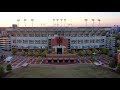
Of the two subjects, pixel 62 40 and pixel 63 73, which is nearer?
pixel 63 73

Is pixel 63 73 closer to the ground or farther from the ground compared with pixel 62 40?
closer to the ground

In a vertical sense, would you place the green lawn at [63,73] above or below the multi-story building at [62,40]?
below

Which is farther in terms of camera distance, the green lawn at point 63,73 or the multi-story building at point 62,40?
the multi-story building at point 62,40

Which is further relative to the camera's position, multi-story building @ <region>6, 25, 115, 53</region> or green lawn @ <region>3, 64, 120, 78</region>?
multi-story building @ <region>6, 25, 115, 53</region>

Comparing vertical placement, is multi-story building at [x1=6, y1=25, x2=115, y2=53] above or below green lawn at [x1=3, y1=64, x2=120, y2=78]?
above
